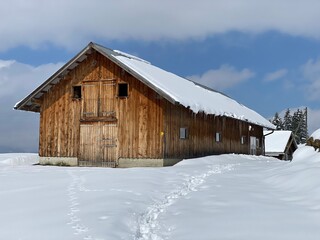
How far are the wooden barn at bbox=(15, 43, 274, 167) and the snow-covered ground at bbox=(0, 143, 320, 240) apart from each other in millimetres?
8179

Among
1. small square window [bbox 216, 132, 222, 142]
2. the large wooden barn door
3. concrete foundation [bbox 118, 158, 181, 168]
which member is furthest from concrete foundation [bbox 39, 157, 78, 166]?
small square window [bbox 216, 132, 222, 142]

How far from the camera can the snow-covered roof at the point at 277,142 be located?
49156mm

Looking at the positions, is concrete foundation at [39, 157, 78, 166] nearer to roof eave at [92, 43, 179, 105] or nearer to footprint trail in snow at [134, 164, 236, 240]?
roof eave at [92, 43, 179, 105]

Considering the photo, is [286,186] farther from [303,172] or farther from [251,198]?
[251,198]

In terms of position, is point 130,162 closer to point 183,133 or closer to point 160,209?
point 183,133

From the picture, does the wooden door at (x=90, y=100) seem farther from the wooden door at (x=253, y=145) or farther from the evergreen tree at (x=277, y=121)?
the evergreen tree at (x=277, y=121)

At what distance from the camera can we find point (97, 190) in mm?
9867

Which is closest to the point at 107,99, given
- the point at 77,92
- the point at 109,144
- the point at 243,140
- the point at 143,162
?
the point at 77,92

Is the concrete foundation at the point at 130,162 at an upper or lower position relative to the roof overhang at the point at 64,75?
lower

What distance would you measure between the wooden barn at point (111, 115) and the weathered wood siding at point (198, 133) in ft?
0.18

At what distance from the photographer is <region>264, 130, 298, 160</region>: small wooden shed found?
161 feet

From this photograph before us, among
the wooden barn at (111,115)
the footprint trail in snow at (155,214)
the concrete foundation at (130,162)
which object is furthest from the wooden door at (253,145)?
the footprint trail in snow at (155,214)

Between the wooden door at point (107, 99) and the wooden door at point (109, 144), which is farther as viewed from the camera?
the wooden door at point (107, 99)

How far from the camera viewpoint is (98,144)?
69.1ft
